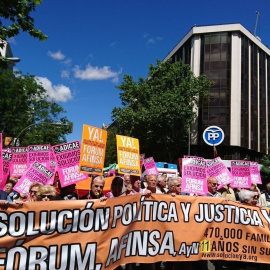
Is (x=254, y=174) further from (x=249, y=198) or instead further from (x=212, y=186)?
(x=249, y=198)

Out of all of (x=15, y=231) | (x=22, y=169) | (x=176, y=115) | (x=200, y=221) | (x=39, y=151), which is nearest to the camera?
(x=15, y=231)

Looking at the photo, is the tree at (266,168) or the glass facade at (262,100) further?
the glass facade at (262,100)

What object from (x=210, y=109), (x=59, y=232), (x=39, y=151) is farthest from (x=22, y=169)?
(x=210, y=109)

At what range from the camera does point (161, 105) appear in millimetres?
36750

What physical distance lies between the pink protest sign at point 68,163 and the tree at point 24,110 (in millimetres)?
25416

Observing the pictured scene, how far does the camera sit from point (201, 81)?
131 ft

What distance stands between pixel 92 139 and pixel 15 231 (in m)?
2.46

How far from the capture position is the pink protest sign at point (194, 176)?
20.0 ft

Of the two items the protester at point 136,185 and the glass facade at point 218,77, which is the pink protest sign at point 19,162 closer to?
the protester at point 136,185

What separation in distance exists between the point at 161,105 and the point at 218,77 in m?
10.9

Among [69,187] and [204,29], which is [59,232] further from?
[204,29]

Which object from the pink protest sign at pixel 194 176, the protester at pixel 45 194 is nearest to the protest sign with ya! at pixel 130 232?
the protester at pixel 45 194

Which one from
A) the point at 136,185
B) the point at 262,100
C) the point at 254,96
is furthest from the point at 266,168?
the point at 136,185

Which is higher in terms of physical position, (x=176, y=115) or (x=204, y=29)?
(x=204, y=29)
